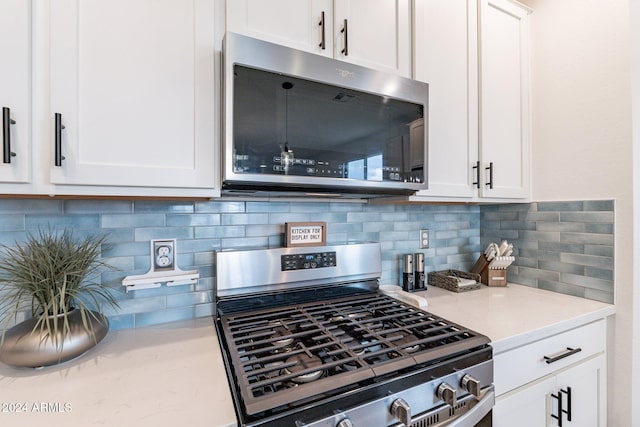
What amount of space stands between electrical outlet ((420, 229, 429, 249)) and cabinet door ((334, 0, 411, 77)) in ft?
2.88

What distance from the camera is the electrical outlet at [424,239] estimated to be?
1666mm

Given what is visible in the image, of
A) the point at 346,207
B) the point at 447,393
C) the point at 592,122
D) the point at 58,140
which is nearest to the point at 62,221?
the point at 58,140

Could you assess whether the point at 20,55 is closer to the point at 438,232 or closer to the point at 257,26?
the point at 257,26

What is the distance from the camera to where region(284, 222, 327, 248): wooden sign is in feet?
4.02

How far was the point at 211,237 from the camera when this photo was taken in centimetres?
117

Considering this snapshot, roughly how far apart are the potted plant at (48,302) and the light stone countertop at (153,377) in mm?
62

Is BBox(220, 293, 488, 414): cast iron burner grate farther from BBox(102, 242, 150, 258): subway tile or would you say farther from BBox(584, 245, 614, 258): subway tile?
BBox(584, 245, 614, 258): subway tile

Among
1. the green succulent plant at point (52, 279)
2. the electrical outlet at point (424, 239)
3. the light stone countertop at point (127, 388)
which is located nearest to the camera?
the light stone countertop at point (127, 388)

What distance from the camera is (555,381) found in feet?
3.55

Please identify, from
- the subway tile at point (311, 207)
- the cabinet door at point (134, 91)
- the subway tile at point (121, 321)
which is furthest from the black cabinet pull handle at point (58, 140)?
the subway tile at point (311, 207)

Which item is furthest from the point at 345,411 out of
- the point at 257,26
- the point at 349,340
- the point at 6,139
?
the point at 257,26

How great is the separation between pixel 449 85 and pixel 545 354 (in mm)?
1184

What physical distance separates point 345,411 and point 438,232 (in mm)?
1310

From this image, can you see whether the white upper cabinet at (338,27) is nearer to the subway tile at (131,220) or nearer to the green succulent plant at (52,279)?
the subway tile at (131,220)
